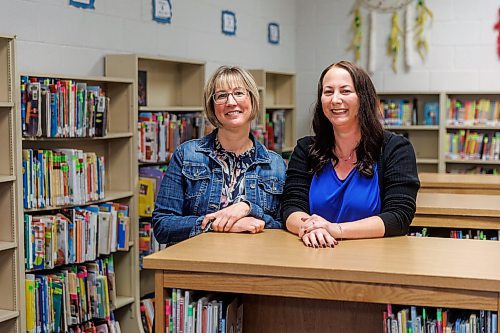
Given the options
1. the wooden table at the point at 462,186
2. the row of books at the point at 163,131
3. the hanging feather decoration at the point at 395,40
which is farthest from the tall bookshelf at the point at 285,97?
the wooden table at the point at 462,186

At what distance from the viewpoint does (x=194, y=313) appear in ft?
7.16

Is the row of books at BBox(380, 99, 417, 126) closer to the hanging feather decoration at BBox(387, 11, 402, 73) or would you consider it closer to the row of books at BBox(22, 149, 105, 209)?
the hanging feather decoration at BBox(387, 11, 402, 73)

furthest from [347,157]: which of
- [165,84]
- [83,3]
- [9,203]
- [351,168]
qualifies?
[165,84]

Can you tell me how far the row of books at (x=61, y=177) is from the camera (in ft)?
11.6

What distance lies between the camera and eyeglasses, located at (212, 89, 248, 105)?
269cm

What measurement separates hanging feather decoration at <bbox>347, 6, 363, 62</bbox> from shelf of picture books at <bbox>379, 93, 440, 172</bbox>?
0.51 metres

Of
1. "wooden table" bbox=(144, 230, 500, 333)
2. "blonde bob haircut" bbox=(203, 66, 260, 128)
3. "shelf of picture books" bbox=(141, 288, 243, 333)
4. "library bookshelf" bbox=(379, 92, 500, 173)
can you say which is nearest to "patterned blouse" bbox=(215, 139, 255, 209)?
"blonde bob haircut" bbox=(203, 66, 260, 128)

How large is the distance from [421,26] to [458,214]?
417 centimetres

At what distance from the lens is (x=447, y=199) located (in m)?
3.68

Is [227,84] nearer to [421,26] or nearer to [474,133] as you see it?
[474,133]

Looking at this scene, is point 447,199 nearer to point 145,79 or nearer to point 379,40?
point 145,79

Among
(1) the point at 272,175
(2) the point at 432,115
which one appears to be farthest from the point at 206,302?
(2) the point at 432,115

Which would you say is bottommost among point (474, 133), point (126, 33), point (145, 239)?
point (145, 239)

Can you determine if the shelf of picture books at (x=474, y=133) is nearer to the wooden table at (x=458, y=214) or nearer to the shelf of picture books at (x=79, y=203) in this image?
the wooden table at (x=458, y=214)
